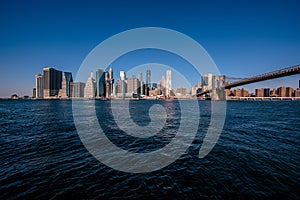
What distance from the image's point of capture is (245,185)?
24.2ft

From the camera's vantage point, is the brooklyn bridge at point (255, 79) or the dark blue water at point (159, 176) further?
the brooklyn bridge at point (255, 79)

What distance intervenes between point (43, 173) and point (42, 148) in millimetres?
5184

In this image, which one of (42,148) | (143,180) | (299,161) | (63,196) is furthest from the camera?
(42,148)

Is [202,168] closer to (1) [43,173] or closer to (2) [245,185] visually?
(2) [245,185]

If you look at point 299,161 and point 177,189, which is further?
point 299,161

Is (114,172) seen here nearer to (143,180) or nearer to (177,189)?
(143,180)

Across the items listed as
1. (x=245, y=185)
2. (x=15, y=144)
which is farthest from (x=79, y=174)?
(x=15, y=144)

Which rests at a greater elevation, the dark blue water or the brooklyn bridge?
the brooklyn bridge

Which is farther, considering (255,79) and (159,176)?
(255,79)

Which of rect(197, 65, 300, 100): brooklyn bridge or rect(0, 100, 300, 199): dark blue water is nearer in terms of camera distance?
rect(0, 100, 300, 199): dark blue water

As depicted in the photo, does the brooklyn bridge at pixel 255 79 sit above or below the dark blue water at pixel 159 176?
above

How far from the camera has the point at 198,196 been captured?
6566 millimetres

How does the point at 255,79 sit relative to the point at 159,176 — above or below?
above

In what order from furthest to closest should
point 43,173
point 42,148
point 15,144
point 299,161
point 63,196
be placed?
1. point 15,144
2. point 42,148
3. point 299,161
4. point 43,173
5. point 63,196
